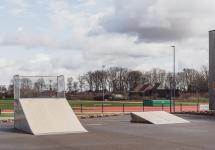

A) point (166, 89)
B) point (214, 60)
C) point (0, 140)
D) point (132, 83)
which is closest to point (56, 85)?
point (0, 140)

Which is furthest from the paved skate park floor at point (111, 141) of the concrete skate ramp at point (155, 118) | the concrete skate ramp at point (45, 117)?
the concrete skate ramp at point (155, 118)

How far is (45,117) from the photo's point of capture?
64.6 feet

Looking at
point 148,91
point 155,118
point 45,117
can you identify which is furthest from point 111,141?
point 148,91

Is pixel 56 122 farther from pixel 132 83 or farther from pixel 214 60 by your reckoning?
pixel 132 83

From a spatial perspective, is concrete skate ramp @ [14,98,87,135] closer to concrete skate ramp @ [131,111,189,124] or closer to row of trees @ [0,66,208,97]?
concrete skate ramp @ [131,111,189,124]

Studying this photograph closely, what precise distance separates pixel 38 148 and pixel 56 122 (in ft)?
19.0

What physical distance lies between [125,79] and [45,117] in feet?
442

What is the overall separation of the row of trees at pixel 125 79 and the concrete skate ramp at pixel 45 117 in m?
122

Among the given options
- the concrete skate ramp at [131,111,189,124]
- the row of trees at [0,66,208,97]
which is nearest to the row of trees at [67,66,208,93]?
the row of trees at [0,66,208,97]

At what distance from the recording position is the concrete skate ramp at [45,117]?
1902cm

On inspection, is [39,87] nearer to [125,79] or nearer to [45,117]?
[45,117]

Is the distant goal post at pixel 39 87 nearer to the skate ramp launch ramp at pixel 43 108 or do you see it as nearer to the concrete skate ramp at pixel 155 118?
the skate ramp launch ramp at pixel 43 108

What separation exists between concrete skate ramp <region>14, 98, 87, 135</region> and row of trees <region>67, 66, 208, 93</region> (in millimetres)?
122453

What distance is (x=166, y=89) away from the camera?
140 metres
